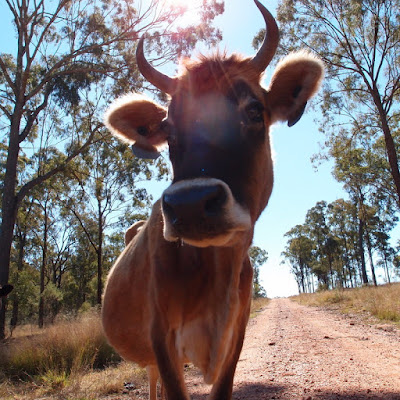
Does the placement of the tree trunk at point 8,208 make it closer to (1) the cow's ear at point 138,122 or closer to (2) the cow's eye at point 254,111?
(1) the cow's ear at point 138,122

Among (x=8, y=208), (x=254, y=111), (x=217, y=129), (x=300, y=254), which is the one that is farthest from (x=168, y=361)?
(x=300, y=254)

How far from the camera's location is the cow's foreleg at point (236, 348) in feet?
10.3

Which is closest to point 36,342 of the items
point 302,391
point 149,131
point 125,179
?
point 302,391

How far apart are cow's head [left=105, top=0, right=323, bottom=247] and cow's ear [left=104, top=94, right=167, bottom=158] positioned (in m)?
0.01

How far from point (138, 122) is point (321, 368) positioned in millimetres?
5196

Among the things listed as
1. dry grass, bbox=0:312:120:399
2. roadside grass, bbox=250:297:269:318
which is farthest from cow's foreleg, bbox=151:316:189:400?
roadside grass, bbox=250:297:269:318

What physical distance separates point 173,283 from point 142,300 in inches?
41.8

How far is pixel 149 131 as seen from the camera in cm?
415

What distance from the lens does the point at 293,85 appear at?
11.7ft

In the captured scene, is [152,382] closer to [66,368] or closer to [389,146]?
[66,368]

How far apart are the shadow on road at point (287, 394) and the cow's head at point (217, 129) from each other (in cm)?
294

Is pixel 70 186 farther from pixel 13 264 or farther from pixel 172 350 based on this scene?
pixel 172 350

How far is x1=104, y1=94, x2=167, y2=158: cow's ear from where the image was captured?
13.1 feet

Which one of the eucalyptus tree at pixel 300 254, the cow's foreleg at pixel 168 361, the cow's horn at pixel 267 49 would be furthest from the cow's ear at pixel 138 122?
the eucalyptus tree at pixel 300 254
